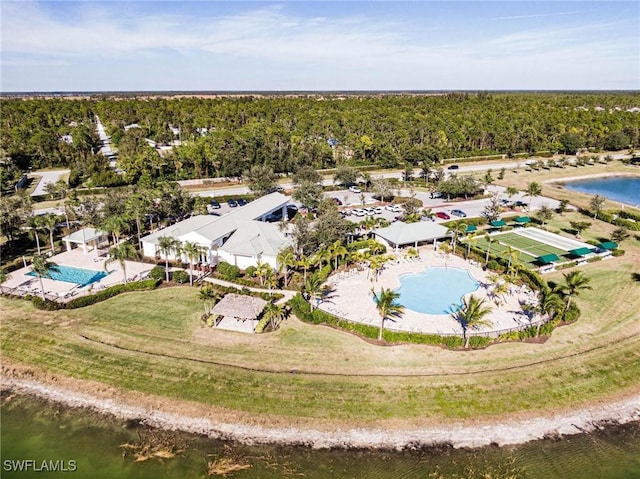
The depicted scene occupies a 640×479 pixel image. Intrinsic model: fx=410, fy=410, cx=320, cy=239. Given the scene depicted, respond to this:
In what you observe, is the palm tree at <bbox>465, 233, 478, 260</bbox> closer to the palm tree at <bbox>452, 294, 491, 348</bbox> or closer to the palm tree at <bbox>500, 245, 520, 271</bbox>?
the palm tree at <bbox>500, 245, 520, 271</bbox>

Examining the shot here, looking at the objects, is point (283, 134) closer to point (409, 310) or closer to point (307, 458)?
point (409, 310)

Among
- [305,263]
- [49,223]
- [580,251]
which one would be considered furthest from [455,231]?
[49,223]

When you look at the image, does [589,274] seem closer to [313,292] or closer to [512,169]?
[313,292]

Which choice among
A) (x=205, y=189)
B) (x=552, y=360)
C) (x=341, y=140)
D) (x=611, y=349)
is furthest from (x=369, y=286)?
(x=341, y=140)

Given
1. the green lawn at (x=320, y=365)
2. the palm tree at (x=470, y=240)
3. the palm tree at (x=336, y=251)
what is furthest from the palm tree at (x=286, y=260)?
the palm tree at (x=470, y=240)

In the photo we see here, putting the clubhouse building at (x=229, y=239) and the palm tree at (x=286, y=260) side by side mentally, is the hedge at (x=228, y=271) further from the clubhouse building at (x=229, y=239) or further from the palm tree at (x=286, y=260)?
the palm tree at (x=286, y=260)

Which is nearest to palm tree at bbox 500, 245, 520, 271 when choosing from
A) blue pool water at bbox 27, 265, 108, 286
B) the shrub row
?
the shrub row
